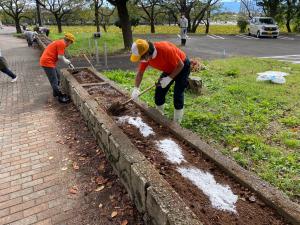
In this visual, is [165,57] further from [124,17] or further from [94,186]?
[124,17]

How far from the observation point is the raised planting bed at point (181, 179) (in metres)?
2.63

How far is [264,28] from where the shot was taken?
2300cm

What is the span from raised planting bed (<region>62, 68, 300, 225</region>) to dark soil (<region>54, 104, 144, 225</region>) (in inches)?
6.1

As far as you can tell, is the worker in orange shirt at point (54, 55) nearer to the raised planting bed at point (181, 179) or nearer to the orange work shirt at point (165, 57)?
the raised planting bed at point (181, 179)

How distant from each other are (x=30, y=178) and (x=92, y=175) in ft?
2.79

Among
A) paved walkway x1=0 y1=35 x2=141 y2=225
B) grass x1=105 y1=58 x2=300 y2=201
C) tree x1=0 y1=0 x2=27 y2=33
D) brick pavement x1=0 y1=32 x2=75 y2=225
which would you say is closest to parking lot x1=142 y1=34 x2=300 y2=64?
grass x1=105 y1=58 x2=300 y2=201

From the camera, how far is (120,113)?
501 cm

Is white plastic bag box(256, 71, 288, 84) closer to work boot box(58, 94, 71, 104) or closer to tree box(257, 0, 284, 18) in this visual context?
work boot box(58, 94, 71, 104)

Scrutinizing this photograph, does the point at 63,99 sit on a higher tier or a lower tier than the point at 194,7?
lower

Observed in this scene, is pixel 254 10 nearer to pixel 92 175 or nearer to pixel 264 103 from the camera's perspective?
pixel 264 103

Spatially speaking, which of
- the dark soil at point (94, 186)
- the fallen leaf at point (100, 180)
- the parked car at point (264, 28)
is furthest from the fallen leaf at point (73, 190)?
the parked car at point (264, 28)

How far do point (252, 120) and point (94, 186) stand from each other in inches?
124

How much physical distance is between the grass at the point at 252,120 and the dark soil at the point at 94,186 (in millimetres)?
1650

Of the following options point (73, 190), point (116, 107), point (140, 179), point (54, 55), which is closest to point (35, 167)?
point (73, 190)
